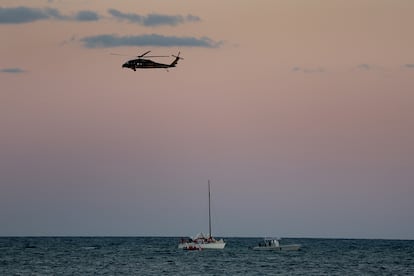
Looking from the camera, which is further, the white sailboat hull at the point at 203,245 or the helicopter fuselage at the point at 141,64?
the white sailboat hull at the point at 203,245

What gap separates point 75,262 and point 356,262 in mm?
42006

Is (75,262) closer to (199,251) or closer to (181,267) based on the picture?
(181,267)

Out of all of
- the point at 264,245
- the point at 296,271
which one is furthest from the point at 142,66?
the point at 264,245

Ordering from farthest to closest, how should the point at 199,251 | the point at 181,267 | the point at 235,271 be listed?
the point at 199,251 → the point at 181,267 → the point at 235,271

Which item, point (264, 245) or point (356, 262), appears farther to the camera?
point (264, 245)

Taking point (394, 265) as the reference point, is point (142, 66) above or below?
above

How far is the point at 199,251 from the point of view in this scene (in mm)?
177750

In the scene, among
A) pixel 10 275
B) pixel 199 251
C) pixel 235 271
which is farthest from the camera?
pixel 199 251

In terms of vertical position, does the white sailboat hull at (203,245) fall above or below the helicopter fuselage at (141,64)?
below

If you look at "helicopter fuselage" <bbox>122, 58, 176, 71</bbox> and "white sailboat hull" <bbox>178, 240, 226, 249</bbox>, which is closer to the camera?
"helicopter fuselage" <bbox>122, 58, 176, 71</bbox>

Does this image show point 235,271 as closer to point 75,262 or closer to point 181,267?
point 181,267

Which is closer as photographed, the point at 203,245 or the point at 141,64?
the point at 141,64

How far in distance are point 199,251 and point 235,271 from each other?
5758cm

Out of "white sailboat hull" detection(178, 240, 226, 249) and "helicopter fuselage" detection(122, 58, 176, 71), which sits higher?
"helicopter fuselage" detection(122, 58, 176, 71)
